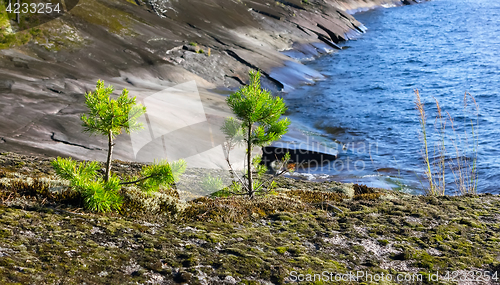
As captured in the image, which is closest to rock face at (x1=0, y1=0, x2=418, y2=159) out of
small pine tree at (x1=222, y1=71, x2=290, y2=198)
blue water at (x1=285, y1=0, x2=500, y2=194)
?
blue water at (x1=285, y1=0, x2=500, y2=194)

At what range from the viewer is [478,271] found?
14.3 feet

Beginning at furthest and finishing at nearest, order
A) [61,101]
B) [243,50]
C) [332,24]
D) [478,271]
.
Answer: [332,24]
[243,50]
[61,101]
[478,271]

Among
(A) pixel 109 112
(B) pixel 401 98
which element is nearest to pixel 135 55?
(B) pixel 401 98

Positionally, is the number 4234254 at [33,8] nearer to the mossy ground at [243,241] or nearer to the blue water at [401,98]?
the blue water at [401,98]

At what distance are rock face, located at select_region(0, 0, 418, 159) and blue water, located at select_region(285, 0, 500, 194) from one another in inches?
142

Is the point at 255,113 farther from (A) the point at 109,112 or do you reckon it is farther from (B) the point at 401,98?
(B) the point at 401,98

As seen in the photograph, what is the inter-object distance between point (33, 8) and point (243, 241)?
2226 cm

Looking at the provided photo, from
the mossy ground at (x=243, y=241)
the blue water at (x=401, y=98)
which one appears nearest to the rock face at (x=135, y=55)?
the blue water at (x=401, y=98)

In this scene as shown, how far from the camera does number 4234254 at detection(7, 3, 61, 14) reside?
67.2 ft

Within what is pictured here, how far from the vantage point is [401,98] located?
1113 inches

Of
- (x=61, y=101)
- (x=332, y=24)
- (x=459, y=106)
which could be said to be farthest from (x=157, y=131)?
(x=332, y=24)

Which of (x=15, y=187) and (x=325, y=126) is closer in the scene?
(x=15, y=187)

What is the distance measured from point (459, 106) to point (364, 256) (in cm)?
2486

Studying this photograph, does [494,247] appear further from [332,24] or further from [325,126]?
[332,24]
